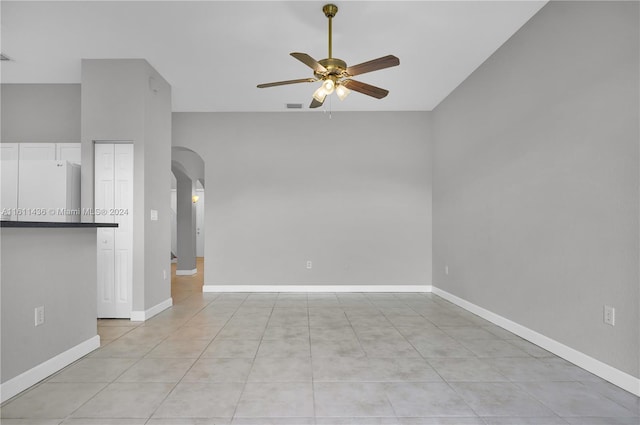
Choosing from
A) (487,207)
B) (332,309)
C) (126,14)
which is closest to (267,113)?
(126,14)

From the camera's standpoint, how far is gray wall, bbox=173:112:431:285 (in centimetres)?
589

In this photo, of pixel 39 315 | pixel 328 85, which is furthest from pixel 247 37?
pixel 39 315

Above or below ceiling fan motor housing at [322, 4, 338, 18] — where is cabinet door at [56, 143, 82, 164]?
below

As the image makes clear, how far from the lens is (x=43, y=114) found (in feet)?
16.1

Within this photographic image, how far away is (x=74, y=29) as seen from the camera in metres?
3.48

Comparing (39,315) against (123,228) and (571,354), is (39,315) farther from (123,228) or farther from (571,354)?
(571,354)

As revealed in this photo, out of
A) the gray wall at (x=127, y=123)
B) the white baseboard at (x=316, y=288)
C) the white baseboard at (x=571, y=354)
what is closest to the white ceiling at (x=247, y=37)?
the gray wall at (x=127, y=123)

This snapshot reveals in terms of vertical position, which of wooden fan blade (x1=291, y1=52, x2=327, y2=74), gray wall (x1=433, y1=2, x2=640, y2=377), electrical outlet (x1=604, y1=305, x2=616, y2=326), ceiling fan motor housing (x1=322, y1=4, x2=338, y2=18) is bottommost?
electrical outlet (x1=604, y1=305, x2=616, y2=326)

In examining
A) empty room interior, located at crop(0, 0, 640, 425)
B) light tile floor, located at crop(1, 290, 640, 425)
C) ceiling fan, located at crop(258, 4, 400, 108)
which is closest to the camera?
light tile floor, located at crop(1, 290, 640, 425)

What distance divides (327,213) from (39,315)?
13.7 feet

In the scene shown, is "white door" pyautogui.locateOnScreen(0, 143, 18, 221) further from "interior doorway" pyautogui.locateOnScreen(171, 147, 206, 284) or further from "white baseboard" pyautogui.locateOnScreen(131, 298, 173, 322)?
"interior doorway" pyautogui.locateOnScreen(171, 147, 206, 284)

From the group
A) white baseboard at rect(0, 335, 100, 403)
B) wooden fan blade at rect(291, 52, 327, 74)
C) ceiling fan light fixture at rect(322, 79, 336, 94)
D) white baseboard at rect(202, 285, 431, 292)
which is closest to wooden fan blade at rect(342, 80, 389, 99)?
ceiling fan light fixture at rect(322, 79, 336, 94)

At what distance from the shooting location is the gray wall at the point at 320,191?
5.89m

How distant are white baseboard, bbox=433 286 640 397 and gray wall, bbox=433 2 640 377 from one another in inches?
2.0
